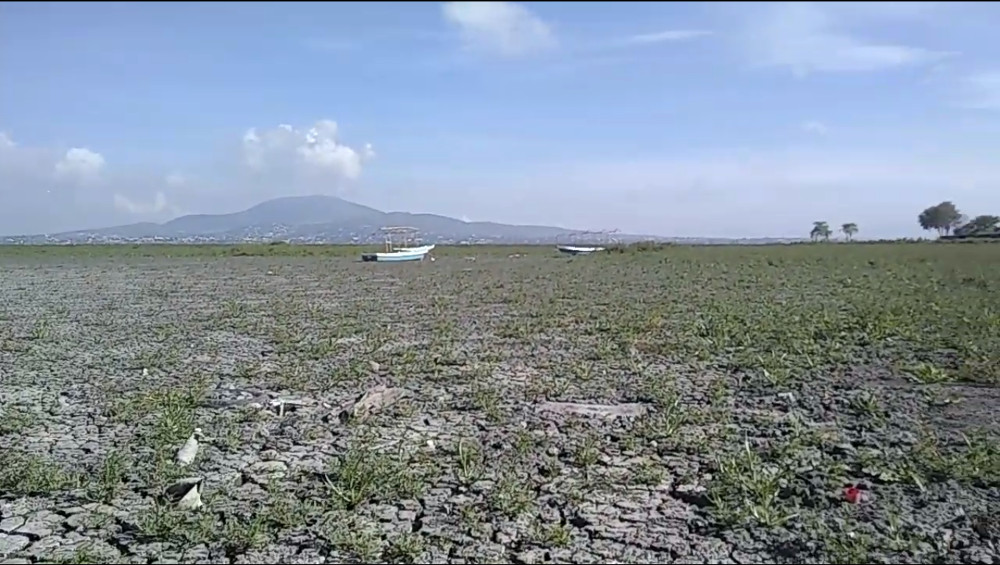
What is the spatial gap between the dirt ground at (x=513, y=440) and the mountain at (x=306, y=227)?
63.1 inches

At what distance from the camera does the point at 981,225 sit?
6762mm

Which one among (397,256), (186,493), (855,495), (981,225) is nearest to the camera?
(855,495)

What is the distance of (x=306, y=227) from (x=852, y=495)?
30.8 meters

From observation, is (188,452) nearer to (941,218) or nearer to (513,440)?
(513,440)

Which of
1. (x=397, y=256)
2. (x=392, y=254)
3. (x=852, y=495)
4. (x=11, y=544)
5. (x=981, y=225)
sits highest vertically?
(x=981, y=225)

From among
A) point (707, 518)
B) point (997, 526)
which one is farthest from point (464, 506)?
point (997, 526)

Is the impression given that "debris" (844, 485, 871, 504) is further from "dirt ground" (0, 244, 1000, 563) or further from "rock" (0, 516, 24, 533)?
"rock" (0, 516, 24, 533)

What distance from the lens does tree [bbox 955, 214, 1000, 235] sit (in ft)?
20.8

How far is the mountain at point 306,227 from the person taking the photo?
1173 cm

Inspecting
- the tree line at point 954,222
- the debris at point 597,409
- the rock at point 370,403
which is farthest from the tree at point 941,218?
the rock at point 370,403

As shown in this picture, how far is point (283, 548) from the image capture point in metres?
3.27

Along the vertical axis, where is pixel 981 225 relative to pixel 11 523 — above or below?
above

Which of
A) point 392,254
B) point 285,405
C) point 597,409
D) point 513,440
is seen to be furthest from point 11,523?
point 392,254

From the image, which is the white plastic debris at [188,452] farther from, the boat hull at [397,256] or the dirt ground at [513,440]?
the boat hull at [397,256]
